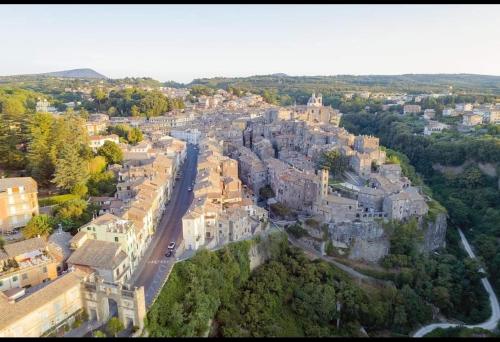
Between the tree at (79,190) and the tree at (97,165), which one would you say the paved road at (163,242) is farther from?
the tree at (97,165)

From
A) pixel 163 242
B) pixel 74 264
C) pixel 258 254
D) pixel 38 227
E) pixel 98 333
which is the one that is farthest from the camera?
pixel 258 254

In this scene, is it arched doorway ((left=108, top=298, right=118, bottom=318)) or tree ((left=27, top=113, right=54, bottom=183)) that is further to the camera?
tree ((left=27, top=113, right=54, bottom=183))

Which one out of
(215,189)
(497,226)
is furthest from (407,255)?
(215,189)

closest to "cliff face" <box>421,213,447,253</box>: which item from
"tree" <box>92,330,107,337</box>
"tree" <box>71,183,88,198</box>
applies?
"tree" <box>92,330,107,337</box>

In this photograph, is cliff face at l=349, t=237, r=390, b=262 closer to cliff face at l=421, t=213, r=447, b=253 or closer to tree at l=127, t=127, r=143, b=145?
cliff face at l=421, t=213, r=447, b=253

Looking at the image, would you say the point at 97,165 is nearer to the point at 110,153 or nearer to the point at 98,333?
the point at 110,153

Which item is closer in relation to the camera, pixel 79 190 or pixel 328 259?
pixel 79 190

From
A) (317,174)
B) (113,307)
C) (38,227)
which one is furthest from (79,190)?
(317,174)

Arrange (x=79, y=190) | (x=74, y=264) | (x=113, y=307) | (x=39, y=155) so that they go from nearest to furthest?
(x=113, y=307) → (x=74, y=264) → (x=79, y=190) → (x=39, y=155)

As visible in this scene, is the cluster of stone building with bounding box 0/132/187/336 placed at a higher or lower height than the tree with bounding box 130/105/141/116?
lower
